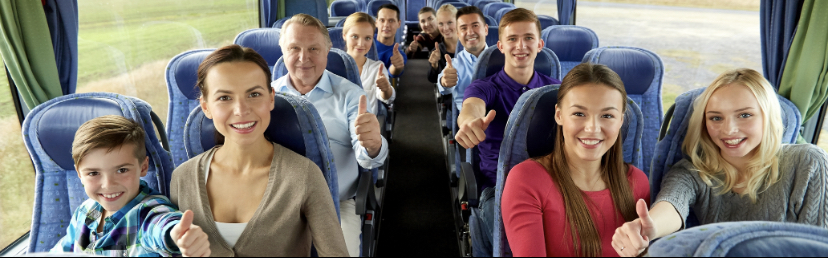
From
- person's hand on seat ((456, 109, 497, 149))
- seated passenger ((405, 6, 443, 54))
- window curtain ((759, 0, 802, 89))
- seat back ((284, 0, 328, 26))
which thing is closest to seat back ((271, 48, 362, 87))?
person's hand on seat ((456, 109, 497, 149))

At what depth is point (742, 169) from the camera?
1.57m

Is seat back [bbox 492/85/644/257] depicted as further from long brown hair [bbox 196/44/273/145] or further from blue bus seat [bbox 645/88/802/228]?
long brown hair [bbox 196/44/273/145]

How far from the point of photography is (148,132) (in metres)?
1.67

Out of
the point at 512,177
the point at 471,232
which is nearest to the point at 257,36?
the point at 471,232

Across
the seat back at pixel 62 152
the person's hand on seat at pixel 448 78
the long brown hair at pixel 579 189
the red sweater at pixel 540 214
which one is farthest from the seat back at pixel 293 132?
the person's hand on seat at pixel 448 78

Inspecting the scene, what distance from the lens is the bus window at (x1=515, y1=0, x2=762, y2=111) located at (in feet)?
14.9

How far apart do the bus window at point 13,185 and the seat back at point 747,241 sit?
311 cm

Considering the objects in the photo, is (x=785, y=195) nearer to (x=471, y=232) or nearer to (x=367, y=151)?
(x=471, y=232)

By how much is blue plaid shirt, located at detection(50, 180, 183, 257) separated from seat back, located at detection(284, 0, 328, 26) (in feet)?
17.5

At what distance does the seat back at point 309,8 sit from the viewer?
21.4 ft

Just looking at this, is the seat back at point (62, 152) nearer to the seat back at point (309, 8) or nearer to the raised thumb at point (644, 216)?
the raised thumb at point (644, 216)

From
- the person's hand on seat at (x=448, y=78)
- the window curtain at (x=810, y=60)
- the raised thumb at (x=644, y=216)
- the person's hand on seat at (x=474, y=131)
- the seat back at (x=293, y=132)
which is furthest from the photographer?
the person's hand on seat at (x=448, y=78)

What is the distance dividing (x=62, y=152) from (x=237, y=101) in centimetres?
85

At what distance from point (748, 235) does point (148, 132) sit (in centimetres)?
182
